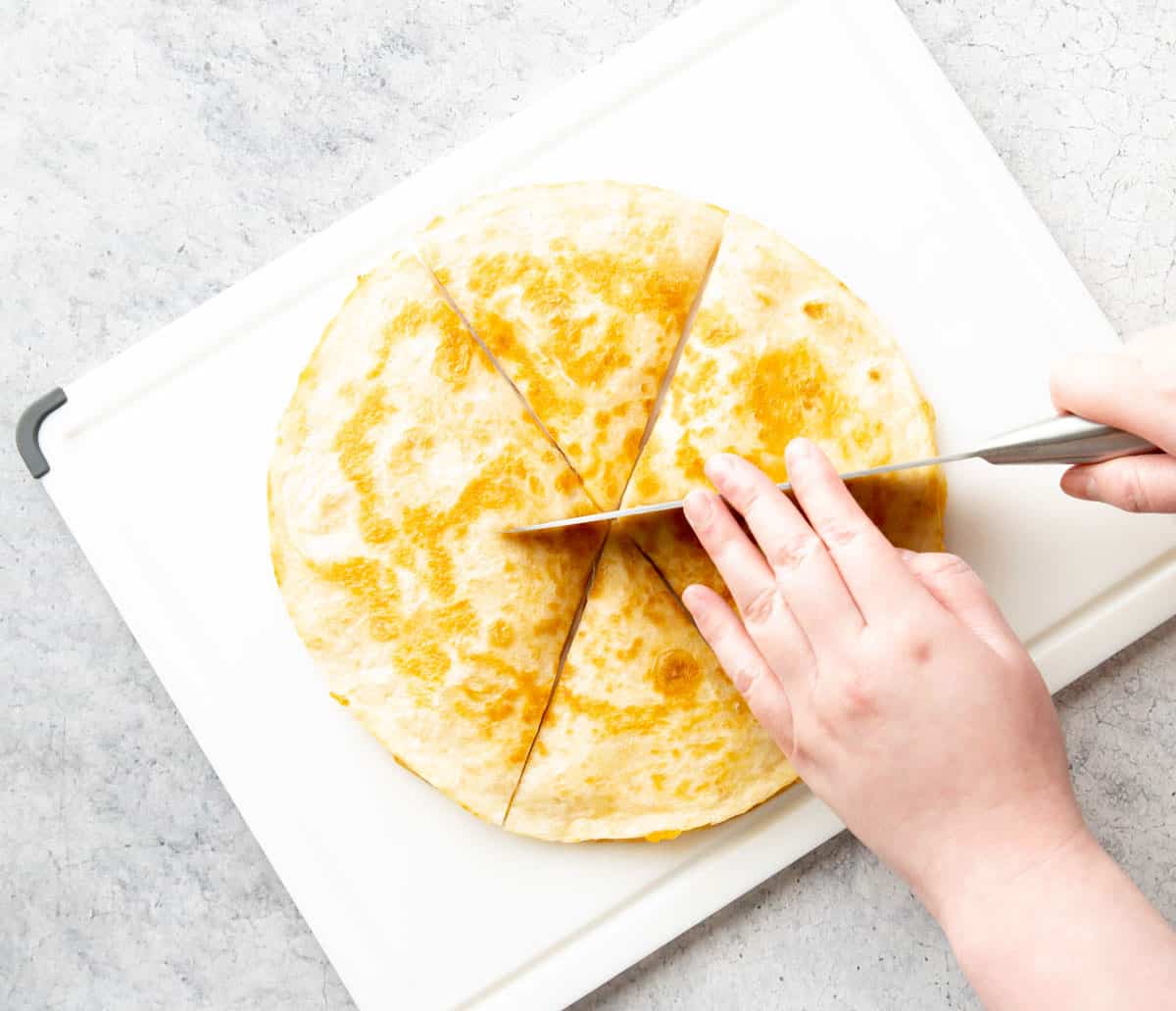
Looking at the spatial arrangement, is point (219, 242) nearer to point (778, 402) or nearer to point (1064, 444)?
point (778, 402)

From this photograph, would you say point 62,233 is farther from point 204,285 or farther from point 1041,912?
point 1041,912

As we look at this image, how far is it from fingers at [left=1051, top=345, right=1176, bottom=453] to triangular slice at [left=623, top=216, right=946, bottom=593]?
1.02 feet

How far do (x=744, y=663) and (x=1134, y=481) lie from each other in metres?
0.63

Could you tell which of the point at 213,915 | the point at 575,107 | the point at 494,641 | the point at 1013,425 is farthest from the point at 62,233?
the point at 1013,425

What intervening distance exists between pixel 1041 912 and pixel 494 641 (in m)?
0.90

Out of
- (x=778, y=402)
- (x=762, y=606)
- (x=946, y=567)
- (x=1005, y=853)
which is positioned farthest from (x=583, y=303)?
(x=1005, y=853)

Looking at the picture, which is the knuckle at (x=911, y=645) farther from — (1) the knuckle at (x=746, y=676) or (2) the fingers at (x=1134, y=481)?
(2) the fingers at (x=1134, y=481)

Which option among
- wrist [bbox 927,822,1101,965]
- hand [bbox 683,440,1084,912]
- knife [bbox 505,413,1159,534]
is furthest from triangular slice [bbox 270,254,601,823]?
wrist [bbox 927,822,1101,965]

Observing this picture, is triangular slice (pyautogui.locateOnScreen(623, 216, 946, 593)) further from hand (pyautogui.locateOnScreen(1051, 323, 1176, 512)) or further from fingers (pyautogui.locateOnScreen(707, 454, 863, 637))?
hand (pyautogui.locateOnScreen(1051, 323, 1176, 512))

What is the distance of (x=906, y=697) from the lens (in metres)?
1.42

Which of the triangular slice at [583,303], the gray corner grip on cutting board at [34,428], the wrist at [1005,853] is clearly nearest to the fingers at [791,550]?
the triangular slice at [583,303]

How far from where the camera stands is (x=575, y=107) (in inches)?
75.6

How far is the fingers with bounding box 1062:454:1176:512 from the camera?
4.68ft

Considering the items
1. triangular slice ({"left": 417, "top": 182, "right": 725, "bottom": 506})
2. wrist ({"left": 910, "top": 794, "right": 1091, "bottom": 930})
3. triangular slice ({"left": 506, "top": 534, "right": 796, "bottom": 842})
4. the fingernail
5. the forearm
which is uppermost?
triangular slice ({"left": 417, "top": 182, "right": 725, "bottom": 506})
